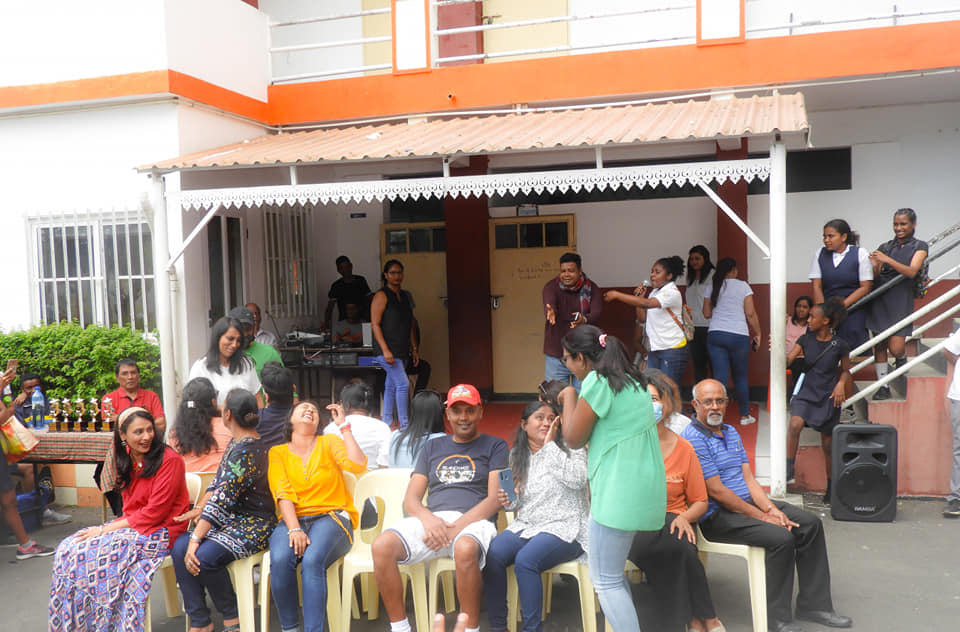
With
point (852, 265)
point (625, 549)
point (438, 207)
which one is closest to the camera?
point (625, 549)

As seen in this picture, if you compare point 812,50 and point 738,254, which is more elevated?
point 812,50

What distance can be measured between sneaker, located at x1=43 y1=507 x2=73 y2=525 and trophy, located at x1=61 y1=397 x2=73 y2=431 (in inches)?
26.8

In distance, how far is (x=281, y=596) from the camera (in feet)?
13.5

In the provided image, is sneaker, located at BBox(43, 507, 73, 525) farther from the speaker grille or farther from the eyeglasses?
the speaker grille

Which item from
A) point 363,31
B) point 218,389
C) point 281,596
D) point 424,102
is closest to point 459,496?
point 281,596

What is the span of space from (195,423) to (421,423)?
4.65 feet

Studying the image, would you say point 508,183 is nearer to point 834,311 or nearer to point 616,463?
point 834,311

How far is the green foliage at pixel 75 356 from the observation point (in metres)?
7.05

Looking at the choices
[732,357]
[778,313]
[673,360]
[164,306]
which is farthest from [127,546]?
[732,357]

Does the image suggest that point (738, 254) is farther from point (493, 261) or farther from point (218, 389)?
point (218, 389)

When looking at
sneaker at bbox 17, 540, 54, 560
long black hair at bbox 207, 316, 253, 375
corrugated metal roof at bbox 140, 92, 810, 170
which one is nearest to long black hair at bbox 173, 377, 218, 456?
long black hair at bbox 207, 316, 253, 375

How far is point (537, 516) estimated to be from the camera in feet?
13.9

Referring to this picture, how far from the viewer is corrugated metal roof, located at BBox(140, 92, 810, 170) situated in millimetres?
5938

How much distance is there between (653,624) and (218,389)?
3325 mm
